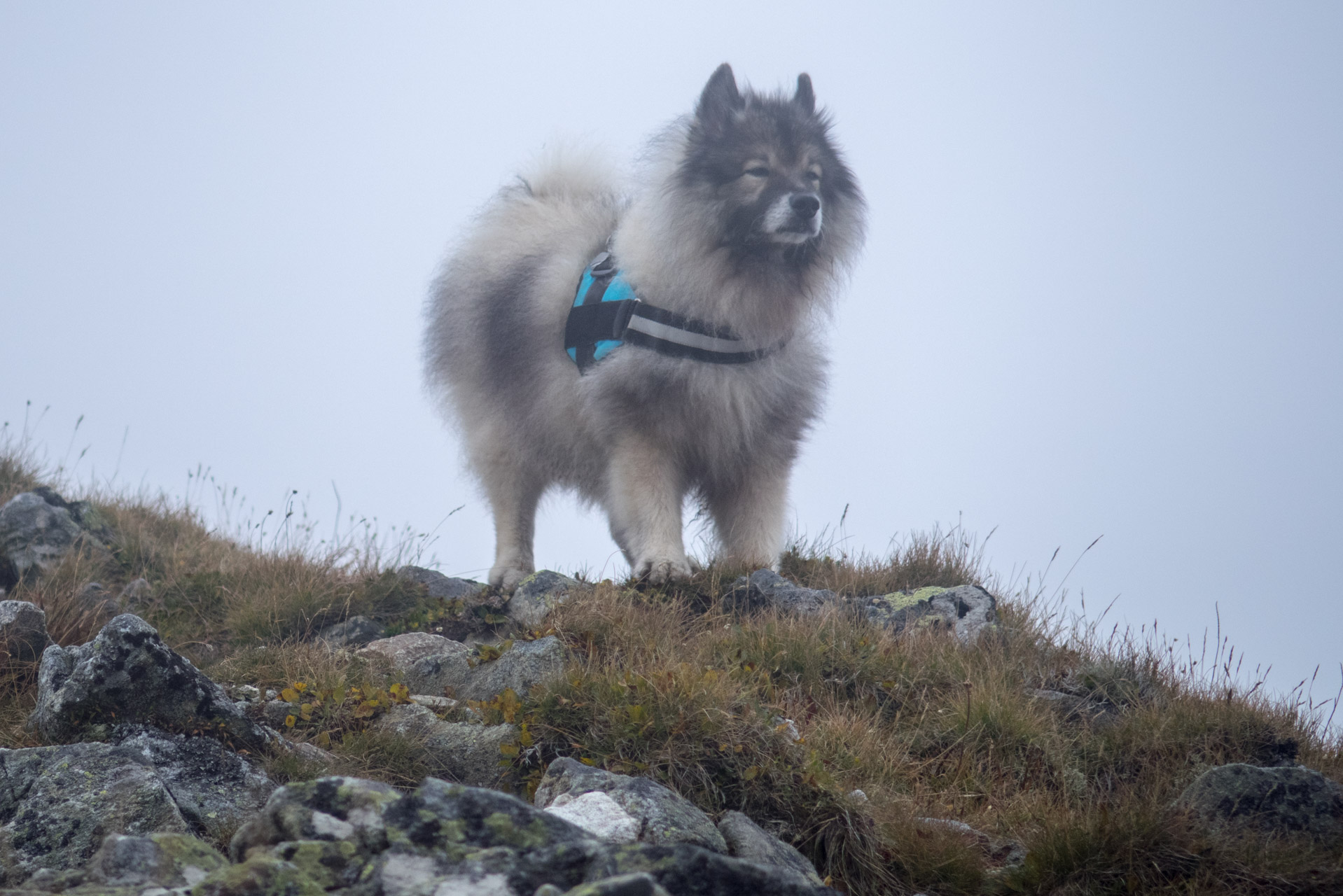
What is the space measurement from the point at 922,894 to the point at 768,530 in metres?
3.01

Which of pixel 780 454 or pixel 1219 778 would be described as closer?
pixel 1219 778

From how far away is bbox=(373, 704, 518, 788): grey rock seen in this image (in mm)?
3172

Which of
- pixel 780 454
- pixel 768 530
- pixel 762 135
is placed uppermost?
pixel 762 135

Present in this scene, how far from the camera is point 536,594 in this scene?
4.86m

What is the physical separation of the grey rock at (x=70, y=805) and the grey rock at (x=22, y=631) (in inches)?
49.3

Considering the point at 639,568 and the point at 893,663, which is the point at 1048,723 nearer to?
the point at 893,663

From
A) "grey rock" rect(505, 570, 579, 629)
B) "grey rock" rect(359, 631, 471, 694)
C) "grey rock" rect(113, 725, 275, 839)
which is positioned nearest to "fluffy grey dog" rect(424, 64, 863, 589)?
"grey rock" rect(505, 570, 579, 629)

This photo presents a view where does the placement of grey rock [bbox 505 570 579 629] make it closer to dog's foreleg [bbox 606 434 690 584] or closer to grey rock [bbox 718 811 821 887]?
dog's foreleg [bbox 606 434 690 584]

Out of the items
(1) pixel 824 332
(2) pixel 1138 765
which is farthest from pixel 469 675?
(1) pixel 824 332

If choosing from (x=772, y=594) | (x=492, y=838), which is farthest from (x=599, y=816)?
(x=772, y=594)

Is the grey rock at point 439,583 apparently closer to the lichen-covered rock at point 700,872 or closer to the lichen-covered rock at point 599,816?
the lichen-covered rock at point 599,816

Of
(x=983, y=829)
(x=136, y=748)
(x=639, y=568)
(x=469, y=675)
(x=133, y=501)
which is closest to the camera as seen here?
(x=136, y=748)

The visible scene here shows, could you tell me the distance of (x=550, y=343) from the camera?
5.73m

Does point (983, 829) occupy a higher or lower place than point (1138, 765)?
lower
